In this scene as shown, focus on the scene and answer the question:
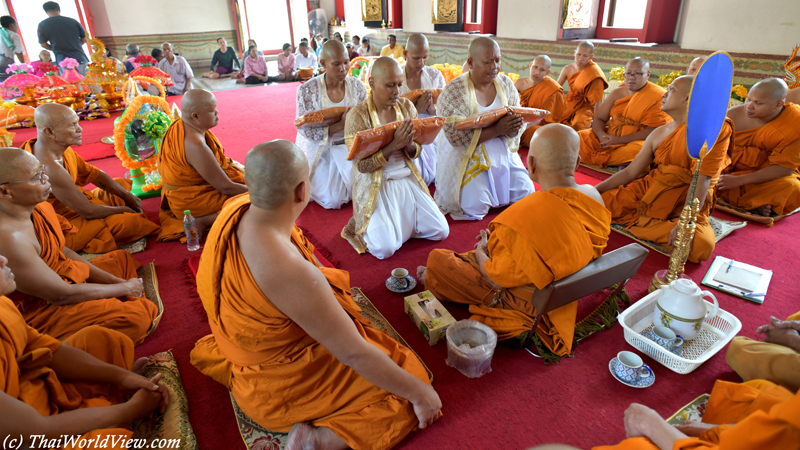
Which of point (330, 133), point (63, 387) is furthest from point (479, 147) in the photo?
point (63, 387)

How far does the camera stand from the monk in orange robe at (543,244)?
7.88ft

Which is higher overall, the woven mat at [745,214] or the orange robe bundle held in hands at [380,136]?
the orange robe bundle held in hands at [380,136]

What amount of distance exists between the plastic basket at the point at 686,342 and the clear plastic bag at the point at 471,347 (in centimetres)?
91

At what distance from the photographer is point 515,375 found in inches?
104

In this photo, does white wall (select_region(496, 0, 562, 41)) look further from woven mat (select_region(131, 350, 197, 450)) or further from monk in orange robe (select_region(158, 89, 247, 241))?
woven mat (select_region(131, 350, 197, 450))

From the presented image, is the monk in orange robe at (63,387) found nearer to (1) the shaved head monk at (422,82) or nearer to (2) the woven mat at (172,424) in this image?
(2) the woven mat at (172,424)

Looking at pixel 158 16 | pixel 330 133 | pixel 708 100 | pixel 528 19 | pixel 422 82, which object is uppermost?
pixel 158 16

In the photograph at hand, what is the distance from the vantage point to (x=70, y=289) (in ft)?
8.70

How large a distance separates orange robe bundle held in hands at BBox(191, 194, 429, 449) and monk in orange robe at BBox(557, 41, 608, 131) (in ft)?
20.9

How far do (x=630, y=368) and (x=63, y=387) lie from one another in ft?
9.92

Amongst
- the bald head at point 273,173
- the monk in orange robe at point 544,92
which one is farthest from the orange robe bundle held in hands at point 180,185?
the monk in orange robe at point 544,92

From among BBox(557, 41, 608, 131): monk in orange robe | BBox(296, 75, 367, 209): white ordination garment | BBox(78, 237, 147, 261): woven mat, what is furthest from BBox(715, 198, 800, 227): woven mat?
BBox(78, 237, 147, 261): woven mat

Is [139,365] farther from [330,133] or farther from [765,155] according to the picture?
[765,155]

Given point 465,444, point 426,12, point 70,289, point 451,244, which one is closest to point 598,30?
point 426,12
